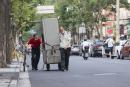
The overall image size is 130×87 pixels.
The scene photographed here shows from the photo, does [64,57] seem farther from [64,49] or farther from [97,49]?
[97,49]

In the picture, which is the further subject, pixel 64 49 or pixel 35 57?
pixel 35 57

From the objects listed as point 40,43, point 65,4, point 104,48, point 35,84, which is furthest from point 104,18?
point 35,84

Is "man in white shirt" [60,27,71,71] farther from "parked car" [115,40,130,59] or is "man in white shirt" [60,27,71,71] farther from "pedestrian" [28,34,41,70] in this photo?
"parked car" [115,40,130,59]

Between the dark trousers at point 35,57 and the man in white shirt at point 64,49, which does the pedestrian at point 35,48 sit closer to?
the dark trousers at point 35,57

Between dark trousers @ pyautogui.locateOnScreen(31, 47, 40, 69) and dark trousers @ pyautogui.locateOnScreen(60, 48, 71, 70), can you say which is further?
dark trousers @ pyautogui.locateOnScreen(31, 47, 40, 69)

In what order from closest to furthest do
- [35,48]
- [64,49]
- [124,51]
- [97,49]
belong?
1. [64,49]
2. [35,48]
3. [124,51]
4. [97,49]

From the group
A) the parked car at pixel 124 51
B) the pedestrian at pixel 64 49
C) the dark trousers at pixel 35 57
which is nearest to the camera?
the pedestrian at pixel 64 49

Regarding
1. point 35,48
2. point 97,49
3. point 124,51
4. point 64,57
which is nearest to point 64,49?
point 64,57

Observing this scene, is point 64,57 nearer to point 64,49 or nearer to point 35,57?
point 64,49

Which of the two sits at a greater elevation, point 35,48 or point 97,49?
point 35,48

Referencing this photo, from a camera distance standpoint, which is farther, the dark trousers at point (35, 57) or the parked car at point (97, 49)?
the parked car at point (97, 49)

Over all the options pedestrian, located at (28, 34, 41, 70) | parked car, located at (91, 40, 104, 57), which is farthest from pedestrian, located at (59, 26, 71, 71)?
parked car, located at (91, 40, 104, 57)

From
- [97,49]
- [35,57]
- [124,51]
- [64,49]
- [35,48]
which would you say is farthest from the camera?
[97,49]

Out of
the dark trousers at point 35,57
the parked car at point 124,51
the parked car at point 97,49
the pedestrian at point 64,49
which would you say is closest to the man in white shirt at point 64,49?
the pedestrian at point 64,49
